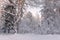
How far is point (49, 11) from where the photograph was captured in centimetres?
1398

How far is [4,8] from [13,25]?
1.59 metres

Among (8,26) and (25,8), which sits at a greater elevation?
(25,8)

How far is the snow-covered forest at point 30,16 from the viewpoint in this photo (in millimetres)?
13305

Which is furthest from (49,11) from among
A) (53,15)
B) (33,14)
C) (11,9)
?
(11,9)

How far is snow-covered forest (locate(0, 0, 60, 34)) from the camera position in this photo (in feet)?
43.7

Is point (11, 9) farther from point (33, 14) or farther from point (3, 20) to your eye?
point (33, 14)

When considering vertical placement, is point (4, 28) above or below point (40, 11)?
below

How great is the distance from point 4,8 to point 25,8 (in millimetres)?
1725

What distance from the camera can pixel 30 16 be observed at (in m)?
14.1

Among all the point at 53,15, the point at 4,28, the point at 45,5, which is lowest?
the point at 4,28

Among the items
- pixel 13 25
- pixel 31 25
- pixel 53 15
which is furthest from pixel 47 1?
pixel 13 25

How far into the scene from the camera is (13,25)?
1360 centimetres

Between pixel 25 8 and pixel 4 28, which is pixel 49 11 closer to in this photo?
pixel 25 8

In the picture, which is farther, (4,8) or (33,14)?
(33,14)
